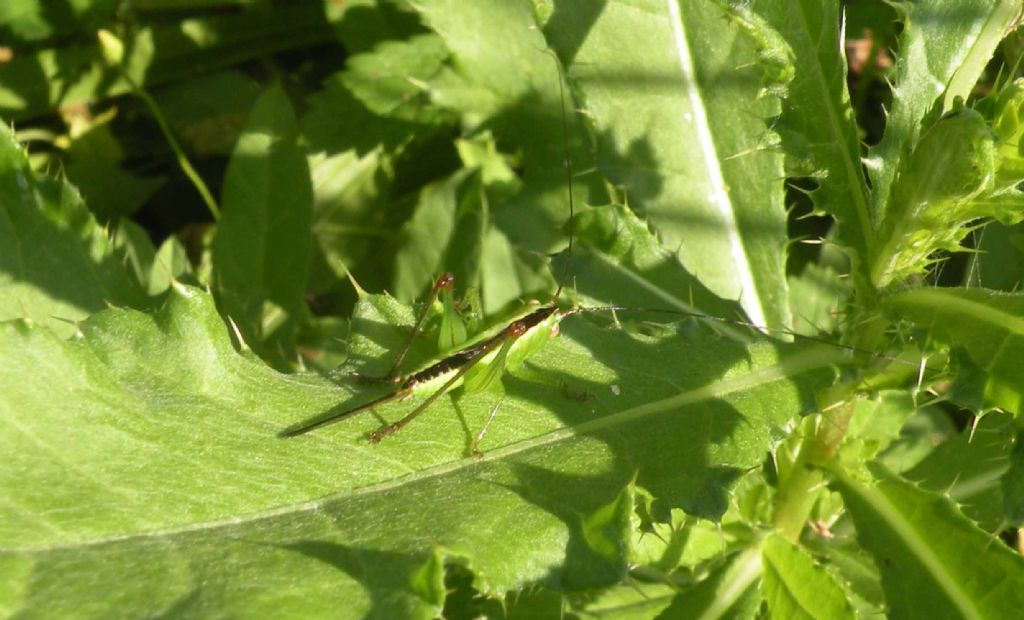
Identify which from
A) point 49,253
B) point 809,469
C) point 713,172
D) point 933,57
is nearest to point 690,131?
point 713,172

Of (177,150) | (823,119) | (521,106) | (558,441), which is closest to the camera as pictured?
(558,441)

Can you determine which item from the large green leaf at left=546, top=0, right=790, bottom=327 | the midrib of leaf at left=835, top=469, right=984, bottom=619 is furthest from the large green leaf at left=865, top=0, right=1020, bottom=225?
the midrib of leaf at left=835, top=469, right=984, bottom=619

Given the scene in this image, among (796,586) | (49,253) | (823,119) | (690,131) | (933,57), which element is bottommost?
(796,586)

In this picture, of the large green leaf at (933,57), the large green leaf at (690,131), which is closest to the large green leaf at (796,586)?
the large green leaf at (690,131)

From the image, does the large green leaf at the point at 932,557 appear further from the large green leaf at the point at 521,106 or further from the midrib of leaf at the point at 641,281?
the large green leaf at the point at 521,106

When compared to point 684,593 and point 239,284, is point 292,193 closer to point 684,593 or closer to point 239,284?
point 239,284

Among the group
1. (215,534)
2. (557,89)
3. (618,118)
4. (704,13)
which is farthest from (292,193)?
(215,534)

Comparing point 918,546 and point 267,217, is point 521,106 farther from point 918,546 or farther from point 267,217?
point 918,546
